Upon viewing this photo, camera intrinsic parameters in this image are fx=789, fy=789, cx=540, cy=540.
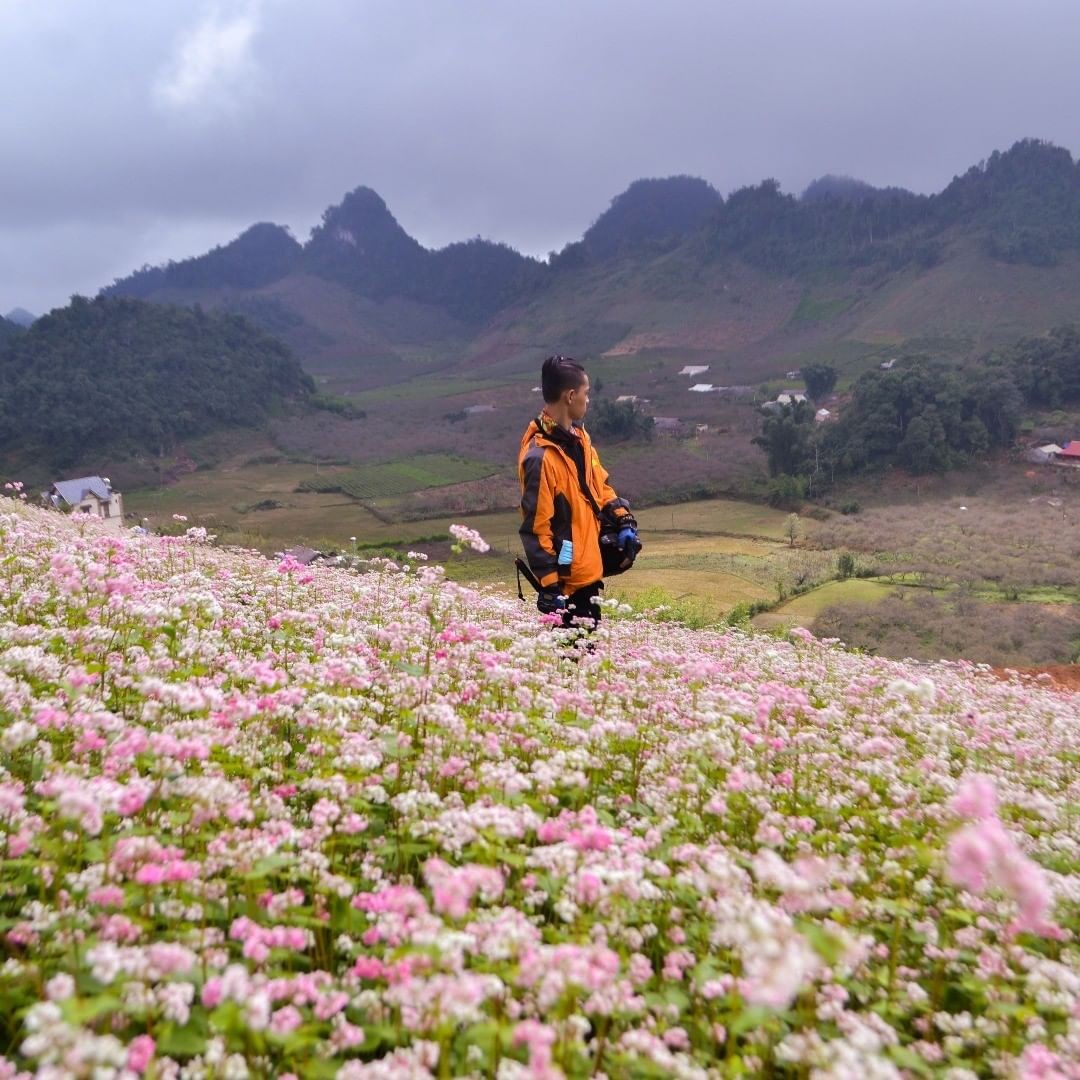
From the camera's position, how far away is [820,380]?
86938mm

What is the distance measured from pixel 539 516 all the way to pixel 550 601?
811mm

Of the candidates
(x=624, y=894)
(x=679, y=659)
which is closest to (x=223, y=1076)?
(x=624, y=894)

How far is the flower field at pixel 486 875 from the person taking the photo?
2170mm

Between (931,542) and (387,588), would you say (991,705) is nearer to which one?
(387,588)

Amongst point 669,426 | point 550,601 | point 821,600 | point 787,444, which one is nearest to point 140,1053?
point 550,601

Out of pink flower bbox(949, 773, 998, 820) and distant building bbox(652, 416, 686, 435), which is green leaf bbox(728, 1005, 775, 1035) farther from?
distant building bbox(652, 416, 686, 435)

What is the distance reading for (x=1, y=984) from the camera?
2.53m

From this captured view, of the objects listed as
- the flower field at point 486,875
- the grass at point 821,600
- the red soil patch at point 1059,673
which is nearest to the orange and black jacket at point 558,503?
the flower field at point 486,875

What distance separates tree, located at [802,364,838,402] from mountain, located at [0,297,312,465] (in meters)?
68.7

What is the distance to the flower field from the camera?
2.17m

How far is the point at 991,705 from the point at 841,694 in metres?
2.09

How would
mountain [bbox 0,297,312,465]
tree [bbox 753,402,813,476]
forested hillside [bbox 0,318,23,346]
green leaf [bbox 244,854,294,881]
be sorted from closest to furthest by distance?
1. green leaf [bbox 244,854,294,881]
2. tree [bbox 753,402,813,476]
3. mountain [bbox 0,297,312,465]
4. forested hillside [bbox 0,318,23,346]

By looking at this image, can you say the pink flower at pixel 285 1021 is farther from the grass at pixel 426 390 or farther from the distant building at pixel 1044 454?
the grass at pixel 426 390

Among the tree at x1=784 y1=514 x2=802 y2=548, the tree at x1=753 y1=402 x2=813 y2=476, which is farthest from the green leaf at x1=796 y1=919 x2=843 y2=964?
the tree at x1=753 y1=402 x2=813 y2=476
